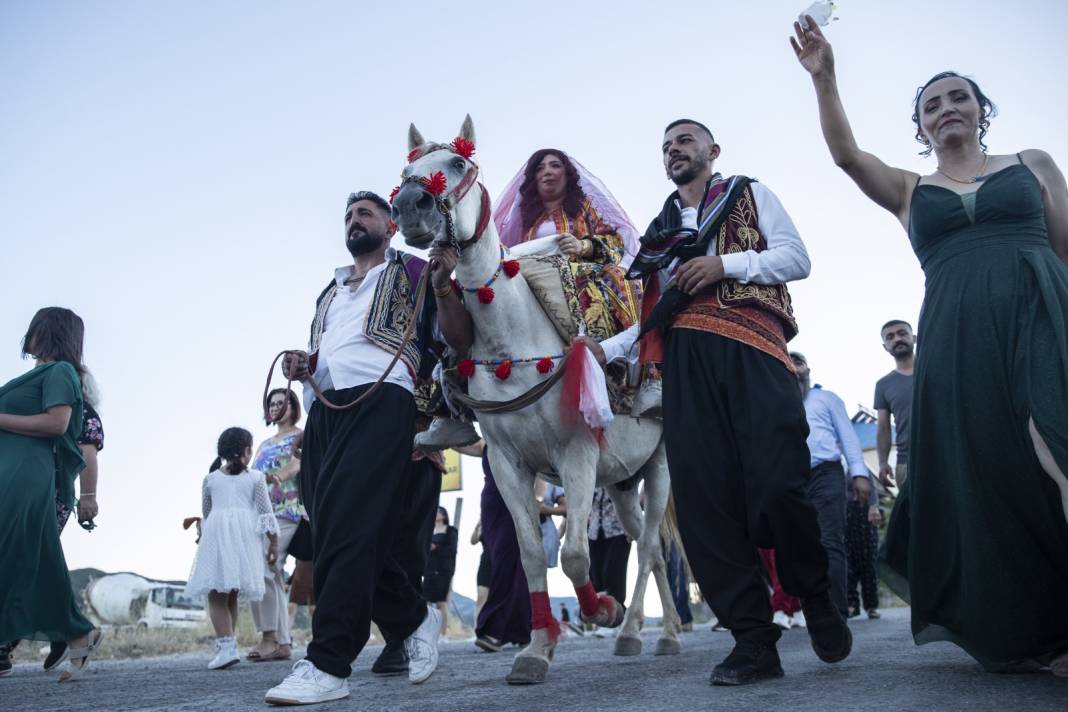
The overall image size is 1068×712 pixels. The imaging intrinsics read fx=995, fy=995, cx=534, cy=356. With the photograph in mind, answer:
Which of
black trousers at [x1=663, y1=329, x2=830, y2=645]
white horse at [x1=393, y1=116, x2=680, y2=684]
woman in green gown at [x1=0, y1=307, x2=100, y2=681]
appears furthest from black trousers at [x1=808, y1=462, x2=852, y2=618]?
woman in green gown at [x1=0, y1=307, x2=100, y2=681]

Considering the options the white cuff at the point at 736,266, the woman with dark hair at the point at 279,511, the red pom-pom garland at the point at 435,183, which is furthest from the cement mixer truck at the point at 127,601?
the white cuff at the point at 736,266

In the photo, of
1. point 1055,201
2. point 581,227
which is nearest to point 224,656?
point 581,227

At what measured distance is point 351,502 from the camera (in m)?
4.46

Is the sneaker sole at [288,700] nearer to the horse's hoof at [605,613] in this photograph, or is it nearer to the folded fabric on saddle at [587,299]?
the horse's hoof at [605,613]

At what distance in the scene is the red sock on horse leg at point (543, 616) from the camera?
4984mm

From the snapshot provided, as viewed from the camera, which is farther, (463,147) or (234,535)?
(234,535)

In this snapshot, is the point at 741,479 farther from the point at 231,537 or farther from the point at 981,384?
the point at 231,537

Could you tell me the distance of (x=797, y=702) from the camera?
3322 millimetres

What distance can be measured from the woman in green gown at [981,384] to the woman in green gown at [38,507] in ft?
15.3

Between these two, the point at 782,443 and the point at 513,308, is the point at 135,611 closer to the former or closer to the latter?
the point at 513,308

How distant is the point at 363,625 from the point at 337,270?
1.91m

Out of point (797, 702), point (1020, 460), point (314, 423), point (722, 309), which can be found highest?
point (722, 309)

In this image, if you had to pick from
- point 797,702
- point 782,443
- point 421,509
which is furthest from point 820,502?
point 797,702

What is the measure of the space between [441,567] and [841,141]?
1062cm
